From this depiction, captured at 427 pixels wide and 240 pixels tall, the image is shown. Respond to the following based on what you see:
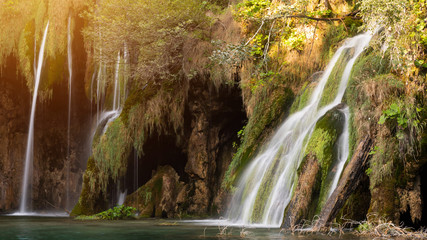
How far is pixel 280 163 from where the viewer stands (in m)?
10.4

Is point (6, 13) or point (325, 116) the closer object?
point (325, 116)

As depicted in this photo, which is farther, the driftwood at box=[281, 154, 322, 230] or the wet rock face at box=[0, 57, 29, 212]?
the wet rock face at box=[0, 57, 29, 212]

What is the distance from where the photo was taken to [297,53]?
1268 cm

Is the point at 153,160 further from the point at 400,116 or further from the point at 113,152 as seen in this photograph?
the point at 400,116

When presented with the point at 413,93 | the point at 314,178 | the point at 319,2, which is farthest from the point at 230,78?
the point at 413,93

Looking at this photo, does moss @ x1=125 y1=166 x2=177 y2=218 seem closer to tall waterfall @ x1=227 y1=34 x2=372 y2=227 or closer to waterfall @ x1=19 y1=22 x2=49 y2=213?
tall waterfall @ x1=227 y1=34 x2=372 y2=227

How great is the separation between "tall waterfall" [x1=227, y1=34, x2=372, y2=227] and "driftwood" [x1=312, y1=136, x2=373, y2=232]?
77cm

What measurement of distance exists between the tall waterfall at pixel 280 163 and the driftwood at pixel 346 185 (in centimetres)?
77

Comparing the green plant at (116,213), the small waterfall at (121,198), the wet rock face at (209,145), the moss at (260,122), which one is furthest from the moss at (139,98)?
the moss at (260,122)

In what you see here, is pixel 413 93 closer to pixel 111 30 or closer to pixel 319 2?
pixel 319 2

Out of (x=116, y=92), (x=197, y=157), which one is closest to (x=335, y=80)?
(x=197, y=157)

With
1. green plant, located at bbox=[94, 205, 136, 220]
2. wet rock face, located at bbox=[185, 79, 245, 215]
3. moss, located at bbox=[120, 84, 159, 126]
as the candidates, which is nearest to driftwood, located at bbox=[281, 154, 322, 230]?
green plant, located at bbox=[94, 205, 136, 220]

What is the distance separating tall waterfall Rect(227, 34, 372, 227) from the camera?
9.79 m

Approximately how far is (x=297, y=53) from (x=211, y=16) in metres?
3.88
